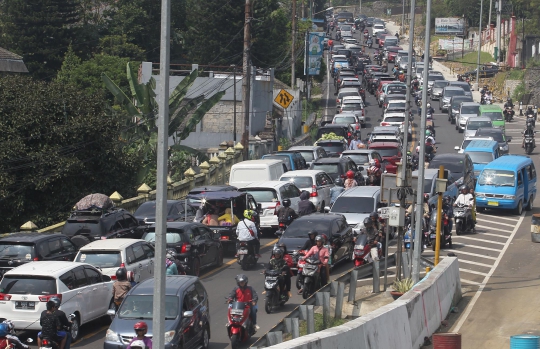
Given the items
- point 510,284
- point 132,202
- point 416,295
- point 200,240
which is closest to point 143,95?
point 132,202

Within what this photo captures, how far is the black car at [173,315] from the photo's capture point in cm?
1363

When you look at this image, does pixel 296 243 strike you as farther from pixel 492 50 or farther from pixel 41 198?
pixel 492 50

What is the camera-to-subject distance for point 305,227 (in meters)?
21.2

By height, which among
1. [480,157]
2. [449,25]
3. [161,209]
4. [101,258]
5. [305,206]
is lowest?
[101,258]

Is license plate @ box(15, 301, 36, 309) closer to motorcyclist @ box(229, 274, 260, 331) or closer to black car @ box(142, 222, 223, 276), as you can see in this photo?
motorcyclist @ box(229, 274, 260, 331)

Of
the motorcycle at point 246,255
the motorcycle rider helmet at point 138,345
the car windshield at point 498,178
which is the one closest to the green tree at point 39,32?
the car windshield at point 498,178

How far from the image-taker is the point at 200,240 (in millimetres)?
20969

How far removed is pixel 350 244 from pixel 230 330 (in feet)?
27.3

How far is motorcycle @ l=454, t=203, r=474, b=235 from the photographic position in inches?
1089

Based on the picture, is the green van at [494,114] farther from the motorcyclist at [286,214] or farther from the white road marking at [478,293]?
the motorcyclist at [286,214]

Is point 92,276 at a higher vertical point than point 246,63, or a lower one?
lower

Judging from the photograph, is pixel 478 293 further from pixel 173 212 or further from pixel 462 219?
pixel 173 212

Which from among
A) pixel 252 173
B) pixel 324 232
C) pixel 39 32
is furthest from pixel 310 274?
pixel 39 32

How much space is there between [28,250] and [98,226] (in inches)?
141
